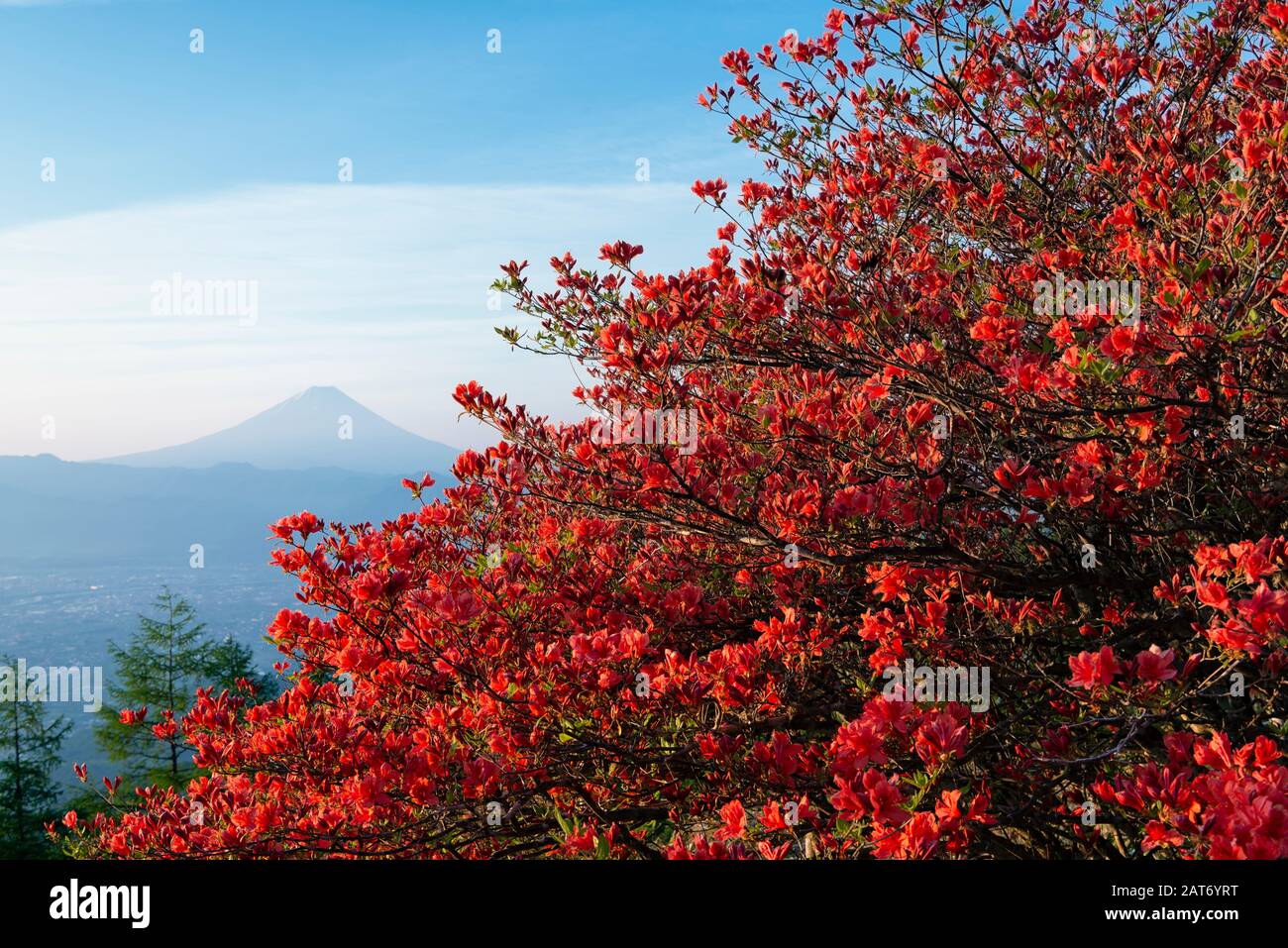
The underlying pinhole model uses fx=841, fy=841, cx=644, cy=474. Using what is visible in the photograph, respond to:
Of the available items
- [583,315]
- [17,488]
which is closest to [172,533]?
[17,488]

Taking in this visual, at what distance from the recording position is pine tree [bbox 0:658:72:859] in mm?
21281

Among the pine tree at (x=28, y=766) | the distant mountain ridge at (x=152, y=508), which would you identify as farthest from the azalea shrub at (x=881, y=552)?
the distant mountain ridge at (x=152, y=508)

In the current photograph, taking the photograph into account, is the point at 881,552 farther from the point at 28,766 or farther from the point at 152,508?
the point at 152,508

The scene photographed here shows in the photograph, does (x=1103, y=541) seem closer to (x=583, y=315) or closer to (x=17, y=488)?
(x=583, y=315)

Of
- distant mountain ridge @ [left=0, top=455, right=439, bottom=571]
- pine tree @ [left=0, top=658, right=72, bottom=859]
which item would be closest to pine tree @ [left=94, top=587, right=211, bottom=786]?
pine tree @ [left=0, top=658, right=72, bottom=859]

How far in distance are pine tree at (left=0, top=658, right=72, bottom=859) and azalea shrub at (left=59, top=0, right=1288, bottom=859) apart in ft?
71.9

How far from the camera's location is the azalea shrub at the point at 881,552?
291 cm

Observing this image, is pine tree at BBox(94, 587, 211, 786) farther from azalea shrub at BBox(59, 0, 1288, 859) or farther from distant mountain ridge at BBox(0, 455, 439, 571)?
distant mountain ridge at BBox(0, 455, 439, 571)

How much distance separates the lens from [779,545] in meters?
3.45

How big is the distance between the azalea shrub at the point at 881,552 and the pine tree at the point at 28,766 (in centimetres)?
2191

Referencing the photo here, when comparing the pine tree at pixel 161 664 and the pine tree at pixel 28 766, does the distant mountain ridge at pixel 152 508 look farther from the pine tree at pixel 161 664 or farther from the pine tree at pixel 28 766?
the pine tree at pixel 28 766

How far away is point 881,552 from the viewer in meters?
3.38

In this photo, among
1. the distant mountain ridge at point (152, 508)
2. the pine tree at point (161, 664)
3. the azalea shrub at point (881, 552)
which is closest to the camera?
the azalea shrub at point (881, 552)
